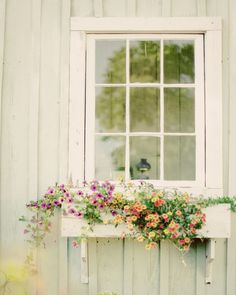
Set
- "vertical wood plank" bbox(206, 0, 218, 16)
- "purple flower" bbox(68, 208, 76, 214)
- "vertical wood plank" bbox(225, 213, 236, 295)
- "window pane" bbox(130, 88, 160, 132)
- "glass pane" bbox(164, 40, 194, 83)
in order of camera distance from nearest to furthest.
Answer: "purple flower" bbox(68, 208, 76, 214) → "vertical wood plank" bbox(225, 213, 236, 295) → "vertical wood plank" bbox(206, 0, 218, 16) → "glass pane" bbox(164, 40, 194, 83) → "window pane" bbox(130, 88, 160, 132)

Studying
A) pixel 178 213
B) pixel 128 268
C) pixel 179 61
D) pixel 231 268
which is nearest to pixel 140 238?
pixel 178 213

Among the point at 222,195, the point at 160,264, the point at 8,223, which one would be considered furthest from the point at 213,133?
the point at 8,223

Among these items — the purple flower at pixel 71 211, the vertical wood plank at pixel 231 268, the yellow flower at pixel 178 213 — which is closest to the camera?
the yellow flower at pixel 178 213

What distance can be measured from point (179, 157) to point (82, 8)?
1943mm

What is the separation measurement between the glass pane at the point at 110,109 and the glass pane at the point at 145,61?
10.1 inches

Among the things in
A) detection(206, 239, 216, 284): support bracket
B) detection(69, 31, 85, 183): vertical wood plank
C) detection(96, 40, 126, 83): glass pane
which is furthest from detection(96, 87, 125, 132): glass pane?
detection(206, 239, 216, 284): support bracket

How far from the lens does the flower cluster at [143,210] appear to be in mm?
3568

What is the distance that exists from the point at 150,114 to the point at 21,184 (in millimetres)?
1988

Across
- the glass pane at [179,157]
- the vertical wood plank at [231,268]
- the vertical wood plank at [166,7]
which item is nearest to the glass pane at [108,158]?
the glass pane at [179,157]

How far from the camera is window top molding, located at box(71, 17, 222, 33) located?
3973mm

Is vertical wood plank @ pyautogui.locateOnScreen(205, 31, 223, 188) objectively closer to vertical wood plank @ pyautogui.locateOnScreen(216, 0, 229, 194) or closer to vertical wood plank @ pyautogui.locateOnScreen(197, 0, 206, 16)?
vertical wood plank @ pyautogui.locateOnScreen(216, 0, 229, 194)

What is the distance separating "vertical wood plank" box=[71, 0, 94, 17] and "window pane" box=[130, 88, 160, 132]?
152 cm

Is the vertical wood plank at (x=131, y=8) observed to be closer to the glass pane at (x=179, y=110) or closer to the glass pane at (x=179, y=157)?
the glass pane at (x=179, y=110)

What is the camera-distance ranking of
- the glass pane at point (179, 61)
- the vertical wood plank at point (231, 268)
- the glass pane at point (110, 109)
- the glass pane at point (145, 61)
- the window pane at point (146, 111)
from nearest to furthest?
the vertical wood plank at point (231, 268)
the glass pane at point (179, 61)
the glass pane at point (145, 61)
the glass pane at point (110, 109)
the window pane at point (146, 111)
